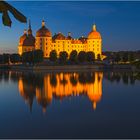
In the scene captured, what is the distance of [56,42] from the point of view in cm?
3712

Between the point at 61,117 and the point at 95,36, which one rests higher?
the point at 95,36

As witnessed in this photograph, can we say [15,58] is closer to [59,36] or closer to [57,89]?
[59,36]

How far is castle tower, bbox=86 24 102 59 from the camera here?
132 feet

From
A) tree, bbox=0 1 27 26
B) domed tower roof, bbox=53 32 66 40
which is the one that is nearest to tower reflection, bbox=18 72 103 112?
tree, bbox=0 1 27 26

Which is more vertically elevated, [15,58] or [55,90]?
[15,58]

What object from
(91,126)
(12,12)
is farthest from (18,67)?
(12,12)

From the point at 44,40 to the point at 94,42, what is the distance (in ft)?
24.0

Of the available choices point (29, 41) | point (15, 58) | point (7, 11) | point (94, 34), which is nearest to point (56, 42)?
point (29, 41)

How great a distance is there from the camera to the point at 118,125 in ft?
19.5

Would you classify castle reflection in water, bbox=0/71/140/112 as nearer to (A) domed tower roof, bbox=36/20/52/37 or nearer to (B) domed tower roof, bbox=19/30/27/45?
(A) domed tower roof, bbox=36/20/52/37

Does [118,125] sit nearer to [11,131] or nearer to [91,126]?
[91,126]

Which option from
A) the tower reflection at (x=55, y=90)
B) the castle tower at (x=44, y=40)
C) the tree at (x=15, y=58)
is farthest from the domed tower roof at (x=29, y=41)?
the tower reflection at (x=55, y=90)

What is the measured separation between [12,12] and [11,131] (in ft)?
17.0

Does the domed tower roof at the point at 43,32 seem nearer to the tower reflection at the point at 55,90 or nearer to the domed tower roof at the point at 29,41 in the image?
the domed tower roof at the point at 29,41
